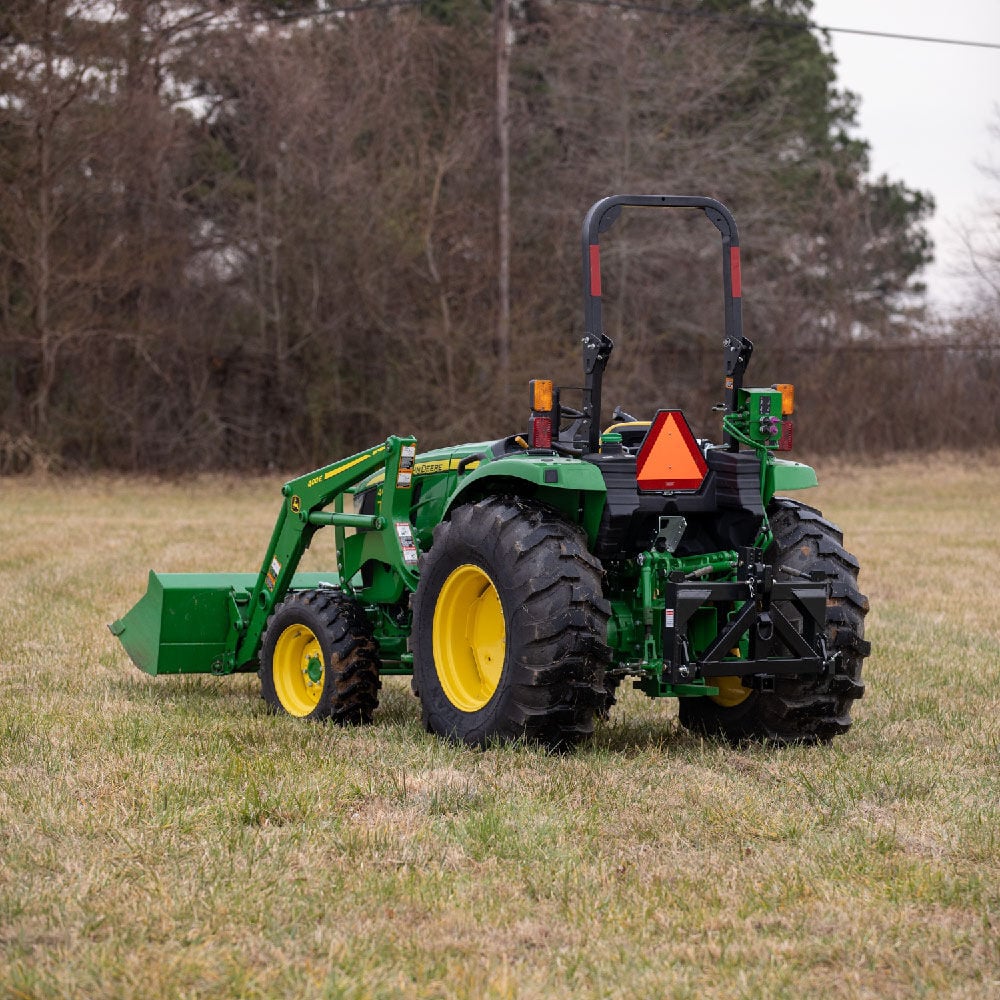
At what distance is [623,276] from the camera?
2991 centimetres

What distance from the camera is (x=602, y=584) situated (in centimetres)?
667

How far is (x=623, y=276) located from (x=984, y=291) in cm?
834

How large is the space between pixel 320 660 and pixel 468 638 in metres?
1.00

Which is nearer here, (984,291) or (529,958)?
(529,958)

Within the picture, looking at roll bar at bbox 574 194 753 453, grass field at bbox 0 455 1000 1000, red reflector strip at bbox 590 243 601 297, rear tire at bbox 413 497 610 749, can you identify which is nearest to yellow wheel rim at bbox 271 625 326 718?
grass field at bbox 0 455 1000 1000

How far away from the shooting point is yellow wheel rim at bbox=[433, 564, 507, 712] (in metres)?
6.76

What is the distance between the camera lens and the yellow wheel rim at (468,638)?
6.76m

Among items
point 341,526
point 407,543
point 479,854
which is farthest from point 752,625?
point 341,526

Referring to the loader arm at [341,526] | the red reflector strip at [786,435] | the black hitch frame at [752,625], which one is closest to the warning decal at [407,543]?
the loader arm at [341,526]

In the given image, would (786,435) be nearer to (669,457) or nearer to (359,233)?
(669,457)

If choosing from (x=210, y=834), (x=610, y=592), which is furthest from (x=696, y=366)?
(x=210, y=834)

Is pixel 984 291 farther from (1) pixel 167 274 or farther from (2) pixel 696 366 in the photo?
(1) pixel 167 274

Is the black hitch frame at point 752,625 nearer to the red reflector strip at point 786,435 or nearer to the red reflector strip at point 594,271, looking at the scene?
the red reflector strip at point 786,435

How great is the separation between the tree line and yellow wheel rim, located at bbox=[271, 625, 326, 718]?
1737 centimetres
